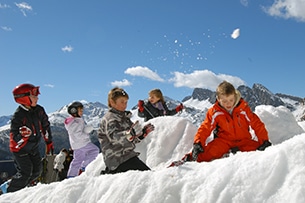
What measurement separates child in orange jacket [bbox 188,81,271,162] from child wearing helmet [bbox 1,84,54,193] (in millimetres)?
2974

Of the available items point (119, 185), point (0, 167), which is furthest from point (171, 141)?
point (0, 167)

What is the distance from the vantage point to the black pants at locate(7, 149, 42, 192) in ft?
19.0

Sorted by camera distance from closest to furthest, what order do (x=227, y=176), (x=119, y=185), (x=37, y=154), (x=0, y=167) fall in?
(x=227, y=176) → (x=119, y=185) → (x=37, y=154) → (x=0, y=167)

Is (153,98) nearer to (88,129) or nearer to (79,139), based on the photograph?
(88,129)

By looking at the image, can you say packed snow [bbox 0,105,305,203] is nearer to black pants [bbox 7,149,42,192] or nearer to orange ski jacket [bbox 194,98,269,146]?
orange ski jacket [bbox 194,98,269,146]

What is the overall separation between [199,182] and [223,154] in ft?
8.56

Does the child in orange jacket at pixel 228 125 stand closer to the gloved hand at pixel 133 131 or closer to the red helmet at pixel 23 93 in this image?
the gloved hand at pixel 133 131

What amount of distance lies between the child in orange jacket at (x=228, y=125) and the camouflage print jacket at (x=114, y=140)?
0.93m

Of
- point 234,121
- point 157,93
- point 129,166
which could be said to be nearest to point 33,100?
point 129,166

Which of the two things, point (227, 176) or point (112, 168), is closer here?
point (227, 176)

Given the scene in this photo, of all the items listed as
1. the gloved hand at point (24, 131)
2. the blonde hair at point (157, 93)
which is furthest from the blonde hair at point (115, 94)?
the blonde hair at point (157, 93)

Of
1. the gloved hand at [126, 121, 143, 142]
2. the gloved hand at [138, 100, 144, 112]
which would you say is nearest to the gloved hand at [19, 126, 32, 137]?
the gloved hand at [126, 121, 143, 142]

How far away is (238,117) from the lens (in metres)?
5.00

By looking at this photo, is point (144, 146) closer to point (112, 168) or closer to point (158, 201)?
point (112, 168)
